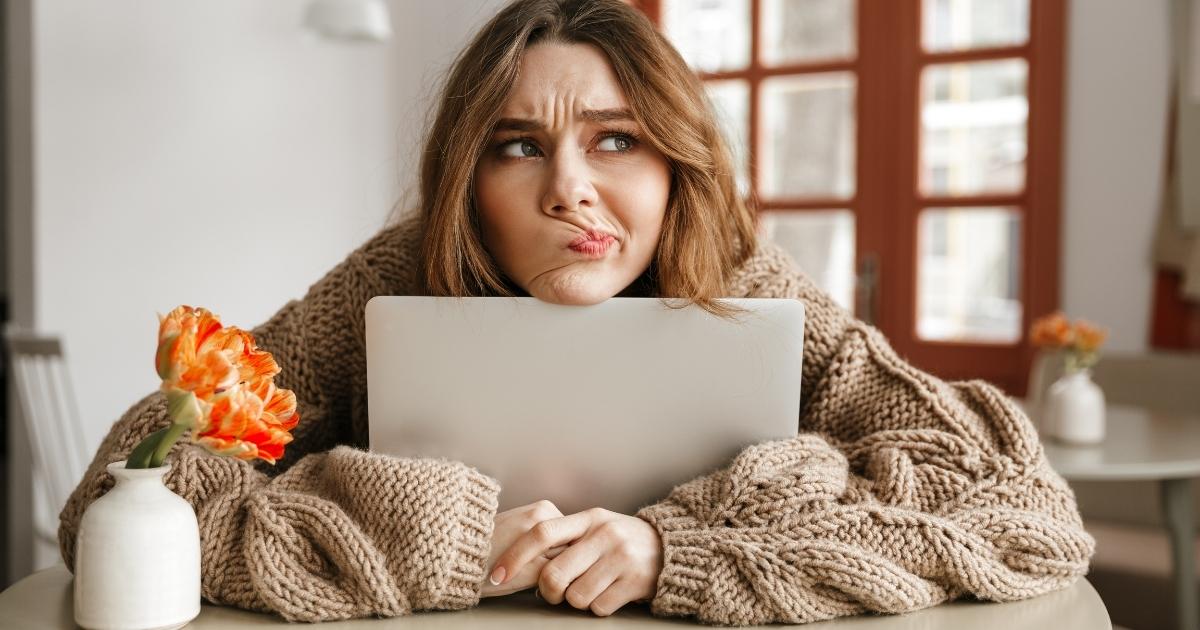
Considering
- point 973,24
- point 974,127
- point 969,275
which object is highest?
point 973,24

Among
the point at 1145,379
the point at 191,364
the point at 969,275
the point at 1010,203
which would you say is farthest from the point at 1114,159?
the point at 191,364

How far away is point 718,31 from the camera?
12.1 feet

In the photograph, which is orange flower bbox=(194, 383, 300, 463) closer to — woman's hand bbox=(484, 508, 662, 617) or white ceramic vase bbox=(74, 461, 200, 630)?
white ceramic vase bbox=(74, 461, 200, 630)

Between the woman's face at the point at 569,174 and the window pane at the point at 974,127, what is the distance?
2.50m

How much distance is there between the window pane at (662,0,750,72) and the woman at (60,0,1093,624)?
106 inches

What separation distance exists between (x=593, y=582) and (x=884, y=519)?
0.77 feet

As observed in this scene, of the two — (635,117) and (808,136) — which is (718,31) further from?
(635,117)

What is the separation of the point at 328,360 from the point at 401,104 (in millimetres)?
3373

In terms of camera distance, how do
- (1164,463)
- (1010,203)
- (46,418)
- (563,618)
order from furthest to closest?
(1010,203), (46,418), (1164,463), (563,618)

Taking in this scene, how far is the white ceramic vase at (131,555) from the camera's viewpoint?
0.68 m

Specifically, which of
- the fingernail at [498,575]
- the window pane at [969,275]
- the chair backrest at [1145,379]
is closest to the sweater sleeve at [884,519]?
the fingernail at [498,575]

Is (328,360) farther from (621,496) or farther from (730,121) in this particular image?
(730,121)

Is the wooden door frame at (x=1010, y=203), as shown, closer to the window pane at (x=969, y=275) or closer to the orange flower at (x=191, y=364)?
the window pane at (x=969, y=275)

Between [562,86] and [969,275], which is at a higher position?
[562,86]
